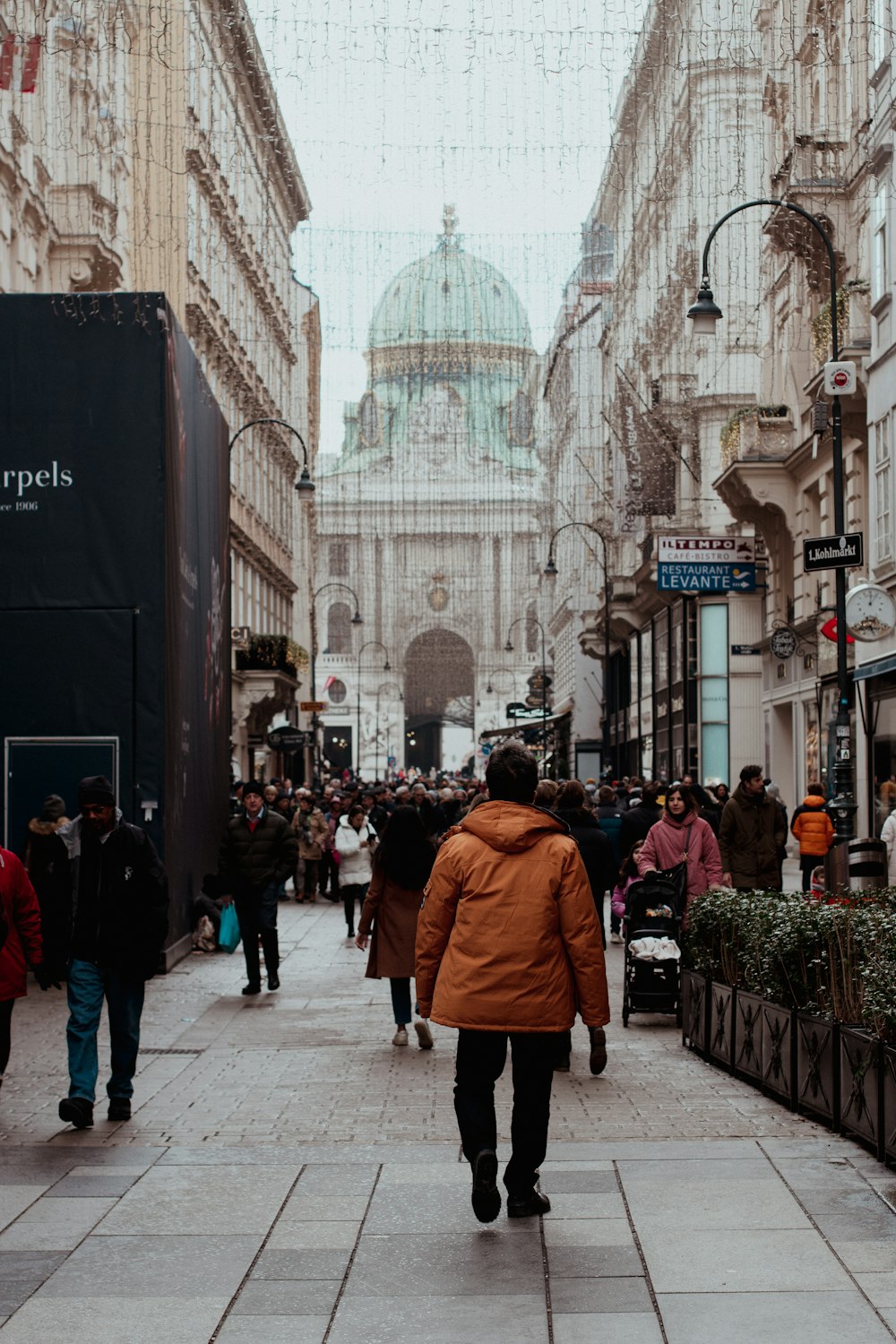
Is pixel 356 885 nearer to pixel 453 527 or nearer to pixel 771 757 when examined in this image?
pixel 771 757

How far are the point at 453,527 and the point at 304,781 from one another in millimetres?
51471

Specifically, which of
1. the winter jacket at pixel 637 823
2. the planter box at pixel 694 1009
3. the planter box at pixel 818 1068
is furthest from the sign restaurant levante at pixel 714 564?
the planter box at pixel 818 1068

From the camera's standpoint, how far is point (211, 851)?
2066 cm

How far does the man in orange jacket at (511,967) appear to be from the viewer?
21.8 feet

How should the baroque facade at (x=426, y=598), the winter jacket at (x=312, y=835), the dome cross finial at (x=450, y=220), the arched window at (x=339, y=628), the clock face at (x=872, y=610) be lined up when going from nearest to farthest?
the dome cross finial at (x=450, y=220)
the clock face at (x=872, y=610)
the winter jacket at (x=312, y=835)
the baroque facade at (x=426, y=598)
the arched window at (x=339, y=628)

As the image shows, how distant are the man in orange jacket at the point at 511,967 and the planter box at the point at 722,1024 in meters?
3.95

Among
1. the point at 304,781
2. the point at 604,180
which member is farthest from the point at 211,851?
the point at 304,781

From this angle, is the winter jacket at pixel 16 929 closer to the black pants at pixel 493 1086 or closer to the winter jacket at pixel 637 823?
the black pants at pixel 493 1086

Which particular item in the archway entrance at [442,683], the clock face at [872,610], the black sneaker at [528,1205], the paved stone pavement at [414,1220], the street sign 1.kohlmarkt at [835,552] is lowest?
the paved stone pavement at [414,1220]

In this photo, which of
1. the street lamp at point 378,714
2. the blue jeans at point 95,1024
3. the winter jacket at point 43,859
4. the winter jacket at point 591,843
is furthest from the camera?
the street lamp at point 378,714

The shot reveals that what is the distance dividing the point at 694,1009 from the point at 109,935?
13.7ft

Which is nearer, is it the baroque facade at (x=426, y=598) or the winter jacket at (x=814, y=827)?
the winter jacket at (x=814, y=827)

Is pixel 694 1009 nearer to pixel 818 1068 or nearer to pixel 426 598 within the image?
pixel 818 1068

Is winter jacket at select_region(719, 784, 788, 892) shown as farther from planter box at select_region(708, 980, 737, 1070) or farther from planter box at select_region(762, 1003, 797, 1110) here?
planter box at select_region(762, 1003, 797, 1110)
